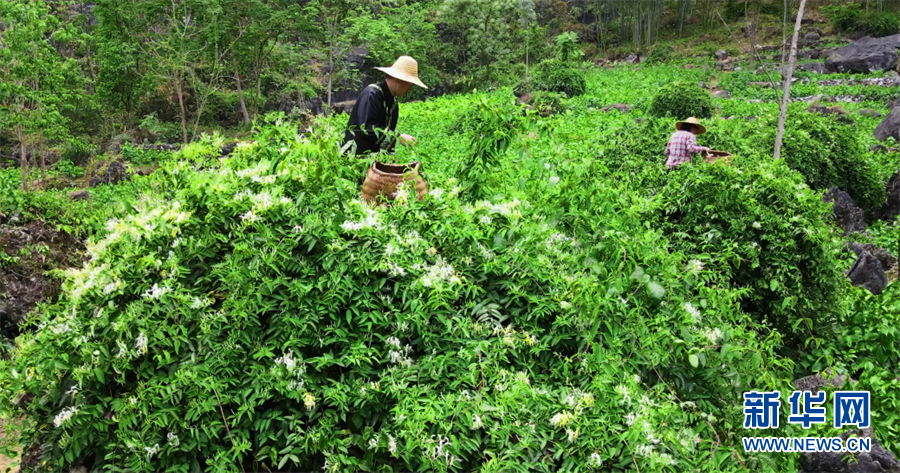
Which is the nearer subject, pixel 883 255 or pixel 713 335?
pixel 713 335

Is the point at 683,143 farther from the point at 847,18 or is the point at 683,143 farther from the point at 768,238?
the point at 847,18

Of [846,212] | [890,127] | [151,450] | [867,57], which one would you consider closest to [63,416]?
[151,450]

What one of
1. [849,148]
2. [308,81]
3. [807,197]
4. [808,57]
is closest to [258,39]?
[308,81]

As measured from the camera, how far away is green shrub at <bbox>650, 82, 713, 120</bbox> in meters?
12.9

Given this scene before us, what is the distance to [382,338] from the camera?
2377mm

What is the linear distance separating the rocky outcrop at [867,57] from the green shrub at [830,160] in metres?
14.1

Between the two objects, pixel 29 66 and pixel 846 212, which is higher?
pixel 29 66

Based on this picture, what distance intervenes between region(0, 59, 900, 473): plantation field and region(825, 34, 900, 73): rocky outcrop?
21.2 m

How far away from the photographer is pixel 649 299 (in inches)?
106

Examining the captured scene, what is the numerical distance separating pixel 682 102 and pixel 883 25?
777 inches

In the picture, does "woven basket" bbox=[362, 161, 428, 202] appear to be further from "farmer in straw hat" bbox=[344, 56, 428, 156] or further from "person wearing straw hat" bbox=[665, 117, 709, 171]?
"person wearing straw hat" bbox=[665, 117, 709, 171]

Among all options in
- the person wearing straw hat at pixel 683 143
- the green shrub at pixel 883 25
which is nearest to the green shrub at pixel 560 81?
the person wearing straw hat at pixel 683 143

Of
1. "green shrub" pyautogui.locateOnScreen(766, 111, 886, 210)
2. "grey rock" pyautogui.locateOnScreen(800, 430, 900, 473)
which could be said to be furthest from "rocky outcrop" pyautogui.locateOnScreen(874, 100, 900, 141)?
"grey rock" pyautogui.locateOnScreen(800, 430, 900, 473)

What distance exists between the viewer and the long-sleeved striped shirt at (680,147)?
21.3 ft
